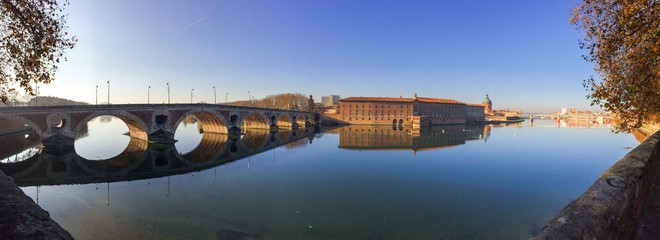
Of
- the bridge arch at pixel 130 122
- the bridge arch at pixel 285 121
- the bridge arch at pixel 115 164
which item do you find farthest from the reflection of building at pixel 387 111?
the bridge arch at pixel 115 164

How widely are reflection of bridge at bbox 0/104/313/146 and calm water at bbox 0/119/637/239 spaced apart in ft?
21.0

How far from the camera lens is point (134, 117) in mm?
36750

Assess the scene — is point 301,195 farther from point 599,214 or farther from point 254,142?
point 254,142

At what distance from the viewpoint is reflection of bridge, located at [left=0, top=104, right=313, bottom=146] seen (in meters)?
30.3

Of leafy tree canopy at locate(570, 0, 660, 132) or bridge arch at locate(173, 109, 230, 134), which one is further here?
bridge arch at locate(173, 109, 230, 134)

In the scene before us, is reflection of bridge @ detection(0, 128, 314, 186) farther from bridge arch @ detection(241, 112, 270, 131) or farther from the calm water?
bridge arch @ detection(241, 112, 270, 131)

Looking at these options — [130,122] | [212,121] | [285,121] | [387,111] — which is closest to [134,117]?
[130,122]

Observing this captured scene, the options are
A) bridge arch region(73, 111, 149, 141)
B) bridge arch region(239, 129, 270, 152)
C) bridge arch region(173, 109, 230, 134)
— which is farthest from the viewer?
bridge arch region(173, 109, 230, 134)

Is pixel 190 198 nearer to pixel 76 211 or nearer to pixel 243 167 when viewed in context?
pixel 76 211

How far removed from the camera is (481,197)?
49.8ft

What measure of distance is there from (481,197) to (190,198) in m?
14.0

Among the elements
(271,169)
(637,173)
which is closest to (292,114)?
(271,169)

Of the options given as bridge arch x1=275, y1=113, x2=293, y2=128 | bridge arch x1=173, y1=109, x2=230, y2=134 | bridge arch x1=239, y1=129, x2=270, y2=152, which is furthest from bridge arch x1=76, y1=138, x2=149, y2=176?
bridge arch x1=275, y1=113, x2=293, y2=128

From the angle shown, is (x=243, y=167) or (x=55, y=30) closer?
(x=55, y=30)
